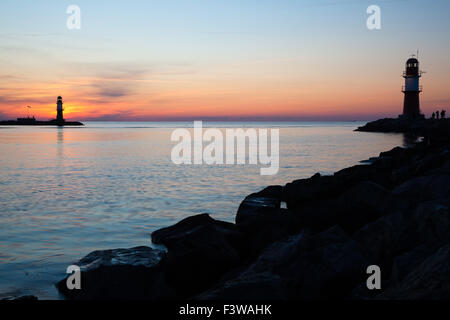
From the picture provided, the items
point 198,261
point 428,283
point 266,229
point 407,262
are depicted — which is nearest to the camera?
point 428,283

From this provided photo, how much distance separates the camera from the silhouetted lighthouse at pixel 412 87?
195 feet

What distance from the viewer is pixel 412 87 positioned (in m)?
59.5

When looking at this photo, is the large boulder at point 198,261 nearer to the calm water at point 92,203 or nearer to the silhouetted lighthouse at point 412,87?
the calm water at point 92,203

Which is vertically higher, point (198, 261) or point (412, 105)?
point (412, 105)

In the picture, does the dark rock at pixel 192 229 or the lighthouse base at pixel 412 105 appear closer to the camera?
the dark rock at pixel 192 229

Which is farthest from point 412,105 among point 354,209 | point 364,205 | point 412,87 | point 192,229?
point 192,229

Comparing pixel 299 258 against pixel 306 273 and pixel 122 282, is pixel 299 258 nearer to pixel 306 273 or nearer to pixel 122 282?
pixel 306 273

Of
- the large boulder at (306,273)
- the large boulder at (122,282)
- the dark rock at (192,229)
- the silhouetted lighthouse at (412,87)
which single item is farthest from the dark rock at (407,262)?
the silhouetted lighthouse at (412,87)

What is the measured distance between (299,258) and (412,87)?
6158 centimetres

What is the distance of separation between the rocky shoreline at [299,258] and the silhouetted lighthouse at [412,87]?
57349mm

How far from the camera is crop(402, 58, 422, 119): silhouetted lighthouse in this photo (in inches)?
2339

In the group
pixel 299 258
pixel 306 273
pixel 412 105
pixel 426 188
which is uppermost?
pixel 412 105

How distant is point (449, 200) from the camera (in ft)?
19.8

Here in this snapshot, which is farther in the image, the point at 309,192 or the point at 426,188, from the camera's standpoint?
the point at 309,192
